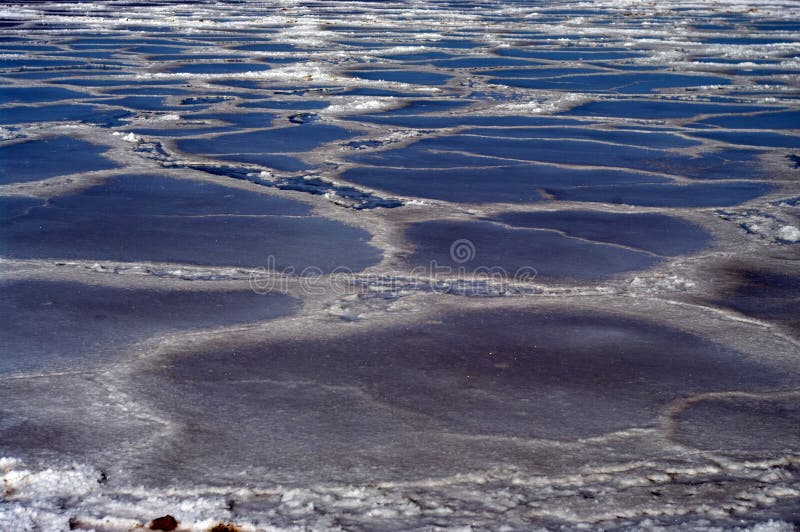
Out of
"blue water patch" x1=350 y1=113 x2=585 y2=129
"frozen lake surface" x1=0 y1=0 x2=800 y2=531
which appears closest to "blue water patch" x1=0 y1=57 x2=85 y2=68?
"frozen lake surface" x1=0 y1=0 x2=800 y2=531

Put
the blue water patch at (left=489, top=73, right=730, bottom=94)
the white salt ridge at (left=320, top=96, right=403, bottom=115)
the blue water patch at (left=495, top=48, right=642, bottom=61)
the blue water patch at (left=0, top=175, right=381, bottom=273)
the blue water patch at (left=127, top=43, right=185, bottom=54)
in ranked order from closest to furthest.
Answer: the blue water patch at (left=0, top=175, right=381, bottom=273) < the white salt ridge at (left=320, top=96, right=403, bottom=115) < the blue water patch at (left=489, top=73, right=730, bottom=94) < the blue water patch at (left=495, top=48, right=642, bottom=61) < the blue water patch at (left=127, top=43, right=185, bottom=54)

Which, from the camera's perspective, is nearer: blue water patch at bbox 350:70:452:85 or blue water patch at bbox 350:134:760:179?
blue water patch at bbox 350:134:760:179

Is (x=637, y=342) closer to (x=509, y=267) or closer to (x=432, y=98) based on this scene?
(x=509, y=267)

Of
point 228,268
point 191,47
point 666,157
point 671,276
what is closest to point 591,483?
point 671,276

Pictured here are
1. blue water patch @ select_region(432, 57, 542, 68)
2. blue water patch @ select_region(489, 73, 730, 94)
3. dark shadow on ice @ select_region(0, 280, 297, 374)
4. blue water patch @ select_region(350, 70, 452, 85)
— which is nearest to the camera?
dark shadow on ice @ select_region(0, 280, 297, 374)

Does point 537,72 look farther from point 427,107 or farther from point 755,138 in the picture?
point 755,138

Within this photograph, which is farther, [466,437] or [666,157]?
[666,157]

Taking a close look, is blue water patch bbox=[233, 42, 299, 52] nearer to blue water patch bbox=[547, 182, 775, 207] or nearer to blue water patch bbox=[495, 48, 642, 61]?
blue water patch bbox=[495, 48, 642, 61]
